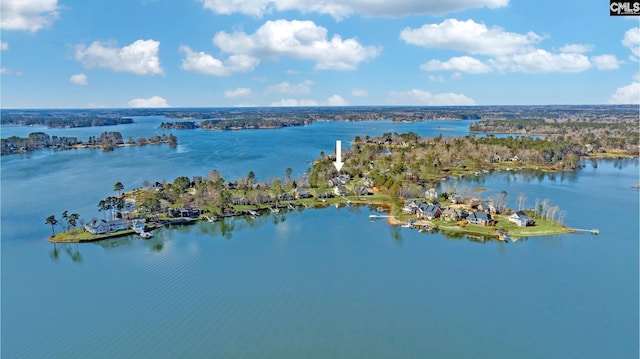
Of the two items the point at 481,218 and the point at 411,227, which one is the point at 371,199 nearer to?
the point at 411,227

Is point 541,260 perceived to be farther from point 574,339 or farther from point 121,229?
point 121,229

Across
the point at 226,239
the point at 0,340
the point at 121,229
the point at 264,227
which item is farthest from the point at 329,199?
the point at 0,340

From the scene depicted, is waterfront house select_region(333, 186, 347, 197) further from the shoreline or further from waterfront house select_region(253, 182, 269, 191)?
waterfront house select_region(253, 182, 269, 191)

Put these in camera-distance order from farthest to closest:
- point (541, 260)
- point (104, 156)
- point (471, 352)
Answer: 1. point (104, 156)
2. point (541, 260)
3. point (471, 352)

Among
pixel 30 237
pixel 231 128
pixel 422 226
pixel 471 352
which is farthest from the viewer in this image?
pixel 231 128

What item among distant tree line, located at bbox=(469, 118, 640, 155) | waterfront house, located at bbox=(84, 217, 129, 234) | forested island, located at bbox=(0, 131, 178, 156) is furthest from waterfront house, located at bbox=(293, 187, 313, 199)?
distant tree line, located at bbox=(469, 118, 640, 155)

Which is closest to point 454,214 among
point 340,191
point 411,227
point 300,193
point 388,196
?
point 411,227

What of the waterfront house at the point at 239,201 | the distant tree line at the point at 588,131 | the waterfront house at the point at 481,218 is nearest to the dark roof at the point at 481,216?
the waterfront house at the point at 481,218
